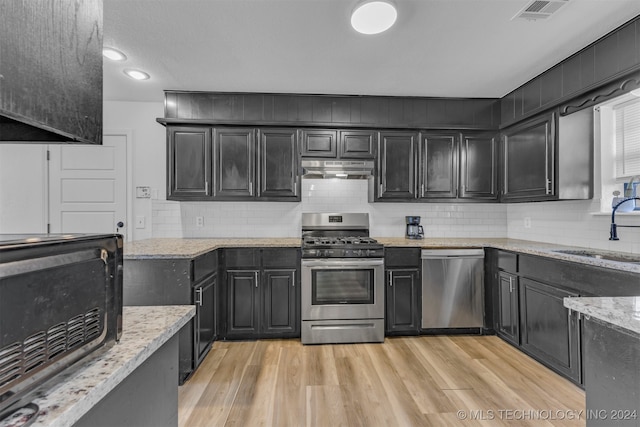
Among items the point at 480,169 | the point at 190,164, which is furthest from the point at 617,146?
the point at 190,164

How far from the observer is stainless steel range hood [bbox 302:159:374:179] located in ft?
10.7

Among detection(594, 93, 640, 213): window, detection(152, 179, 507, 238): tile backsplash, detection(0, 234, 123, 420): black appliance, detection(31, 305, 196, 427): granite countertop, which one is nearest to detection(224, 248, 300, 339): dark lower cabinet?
detection(152, 179, 507, 238): tile backsplash

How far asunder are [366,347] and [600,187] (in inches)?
96.8

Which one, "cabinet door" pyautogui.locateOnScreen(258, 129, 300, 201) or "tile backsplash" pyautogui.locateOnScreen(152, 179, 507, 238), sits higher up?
"cabinet door" pyautogui.locateOnScreen(258, 129, 300, 201)

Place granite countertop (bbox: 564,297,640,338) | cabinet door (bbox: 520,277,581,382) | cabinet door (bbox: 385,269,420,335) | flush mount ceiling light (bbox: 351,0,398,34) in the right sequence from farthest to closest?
cabinet door (bbox: 385,269,420,335) < cabinet door (bbox: 520,277,581,382) < flush mount ceiling light (bbox: 351,0,398,34) < granite countertop (bbox: 564,297,640,338)

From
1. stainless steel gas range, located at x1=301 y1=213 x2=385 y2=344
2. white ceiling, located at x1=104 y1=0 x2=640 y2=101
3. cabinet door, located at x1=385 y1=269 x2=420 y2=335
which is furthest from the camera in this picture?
cabinet door, located at x1=385 y1=269 x2=420 y2=335

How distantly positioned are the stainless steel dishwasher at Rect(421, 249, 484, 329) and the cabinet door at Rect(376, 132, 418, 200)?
2.37 feet

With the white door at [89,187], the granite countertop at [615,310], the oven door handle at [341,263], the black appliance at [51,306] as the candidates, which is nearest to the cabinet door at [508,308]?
the oven door handle at [341,263]

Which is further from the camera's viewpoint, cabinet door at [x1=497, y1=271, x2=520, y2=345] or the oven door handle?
the oven door handle

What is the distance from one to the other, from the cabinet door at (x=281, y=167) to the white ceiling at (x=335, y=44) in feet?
1.64

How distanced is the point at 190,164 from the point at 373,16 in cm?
225

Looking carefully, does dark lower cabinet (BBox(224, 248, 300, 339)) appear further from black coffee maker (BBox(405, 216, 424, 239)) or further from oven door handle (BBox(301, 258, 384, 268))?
black coffee maker (BBox(405, 216, 424, 239))

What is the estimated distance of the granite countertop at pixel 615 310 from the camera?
83cm

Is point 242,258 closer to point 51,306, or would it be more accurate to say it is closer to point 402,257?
point 402,257
